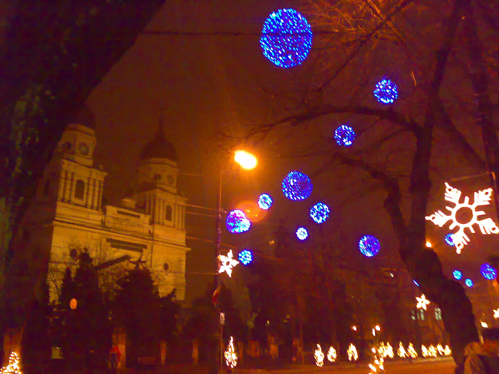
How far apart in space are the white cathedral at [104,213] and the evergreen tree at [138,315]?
1112cm

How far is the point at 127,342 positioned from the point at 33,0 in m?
24.0

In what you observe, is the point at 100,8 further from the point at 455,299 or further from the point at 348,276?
the point at 348,276

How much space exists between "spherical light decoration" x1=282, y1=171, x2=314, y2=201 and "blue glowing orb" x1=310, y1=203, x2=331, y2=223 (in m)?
0.79

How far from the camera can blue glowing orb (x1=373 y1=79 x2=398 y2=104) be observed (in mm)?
8203

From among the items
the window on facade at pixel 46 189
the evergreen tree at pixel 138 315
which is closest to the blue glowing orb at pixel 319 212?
the evergreen tree at pixel 138 315

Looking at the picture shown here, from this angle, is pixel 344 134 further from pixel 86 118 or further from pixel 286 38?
pixel 86 118

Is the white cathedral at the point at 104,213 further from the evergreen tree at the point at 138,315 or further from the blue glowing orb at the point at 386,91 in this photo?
the blue glowing orb at the point at 386,91

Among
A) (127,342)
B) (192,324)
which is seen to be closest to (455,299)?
(127,342)

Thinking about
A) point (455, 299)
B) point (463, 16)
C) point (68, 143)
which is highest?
point (68, 143)

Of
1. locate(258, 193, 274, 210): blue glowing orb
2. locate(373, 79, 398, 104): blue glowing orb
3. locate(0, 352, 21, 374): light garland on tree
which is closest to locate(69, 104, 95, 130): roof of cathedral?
locate(0, 352, 21, 374): light garland on tree

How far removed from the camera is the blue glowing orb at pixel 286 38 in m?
6.41

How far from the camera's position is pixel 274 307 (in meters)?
35.2

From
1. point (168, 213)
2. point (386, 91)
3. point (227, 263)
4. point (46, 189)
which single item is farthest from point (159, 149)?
point (386, 91)

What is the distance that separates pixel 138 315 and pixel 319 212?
58.7 feet
